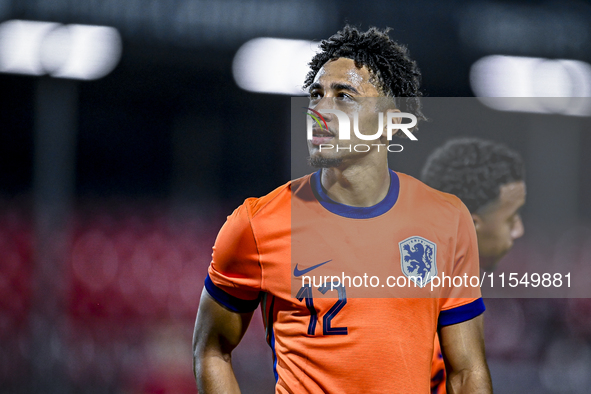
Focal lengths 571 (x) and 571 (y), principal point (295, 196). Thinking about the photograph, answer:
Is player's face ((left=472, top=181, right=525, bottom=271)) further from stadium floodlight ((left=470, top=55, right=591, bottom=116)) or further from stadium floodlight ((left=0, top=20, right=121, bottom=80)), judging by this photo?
stadium floodlight ((left=0, top=20, right=121, bottom=80))

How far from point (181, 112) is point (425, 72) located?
211 centimetres

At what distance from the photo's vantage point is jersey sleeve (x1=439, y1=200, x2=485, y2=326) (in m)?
1.65

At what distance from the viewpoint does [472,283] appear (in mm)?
1672

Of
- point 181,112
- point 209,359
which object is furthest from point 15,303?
point 209,359

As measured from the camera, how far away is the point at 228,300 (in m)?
1.73

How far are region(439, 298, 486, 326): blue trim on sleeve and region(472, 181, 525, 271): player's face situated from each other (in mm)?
429

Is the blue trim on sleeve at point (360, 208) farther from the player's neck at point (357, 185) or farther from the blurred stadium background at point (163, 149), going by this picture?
the blurred stadium background at point (163, 149)

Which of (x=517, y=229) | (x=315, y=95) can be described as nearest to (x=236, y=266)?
(x=315, y=95)

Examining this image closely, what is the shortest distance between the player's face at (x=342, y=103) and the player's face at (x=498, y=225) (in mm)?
657

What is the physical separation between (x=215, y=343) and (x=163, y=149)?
3.50 metres

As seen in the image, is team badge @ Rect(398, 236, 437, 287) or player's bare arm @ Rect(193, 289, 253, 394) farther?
player's bare arm @ Rect(193, 289, 253, 394)

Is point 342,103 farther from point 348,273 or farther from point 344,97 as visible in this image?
point 348,273

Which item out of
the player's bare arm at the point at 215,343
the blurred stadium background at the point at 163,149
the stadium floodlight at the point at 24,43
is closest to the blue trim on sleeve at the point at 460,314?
the player's bare arm at the point at 215,343

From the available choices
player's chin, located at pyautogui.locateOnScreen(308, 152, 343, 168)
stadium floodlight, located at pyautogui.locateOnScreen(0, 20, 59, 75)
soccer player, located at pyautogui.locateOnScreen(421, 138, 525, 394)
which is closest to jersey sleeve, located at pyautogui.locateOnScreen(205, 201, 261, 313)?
player's chin, located at pyautogui.locateOnScreen(308, 152, 343, 168)
